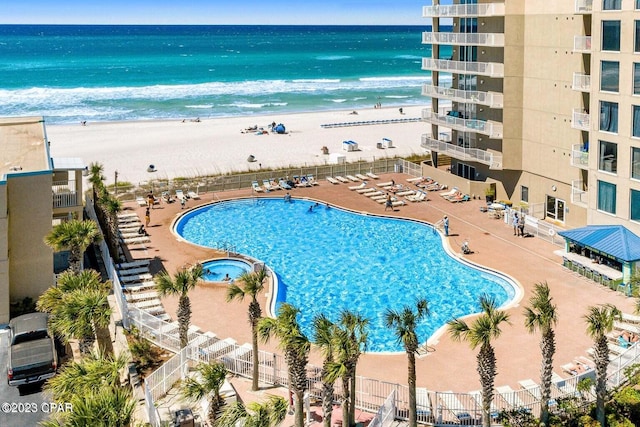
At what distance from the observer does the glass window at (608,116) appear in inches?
1236

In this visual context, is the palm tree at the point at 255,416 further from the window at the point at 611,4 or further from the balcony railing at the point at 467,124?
the balcony railing at the point at 467,124

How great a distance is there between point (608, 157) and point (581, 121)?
285cm

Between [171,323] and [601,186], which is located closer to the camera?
[171,323]

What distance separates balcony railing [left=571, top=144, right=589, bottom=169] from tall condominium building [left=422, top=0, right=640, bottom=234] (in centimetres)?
5

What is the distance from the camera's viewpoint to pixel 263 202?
147 feet

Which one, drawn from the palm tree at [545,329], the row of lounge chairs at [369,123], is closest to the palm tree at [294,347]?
the palm tree at [545,329]

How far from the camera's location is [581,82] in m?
34.1

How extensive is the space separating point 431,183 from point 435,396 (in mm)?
28765

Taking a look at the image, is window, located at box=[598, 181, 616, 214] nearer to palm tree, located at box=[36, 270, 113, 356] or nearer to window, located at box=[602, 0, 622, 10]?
window, located at box=[602, 0, 622, 10]

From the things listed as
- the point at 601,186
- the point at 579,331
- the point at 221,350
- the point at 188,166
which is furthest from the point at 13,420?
the point at 188,166

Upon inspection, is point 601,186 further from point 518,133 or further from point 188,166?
point 188,166

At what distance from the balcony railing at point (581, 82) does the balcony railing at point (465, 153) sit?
757 centimetres

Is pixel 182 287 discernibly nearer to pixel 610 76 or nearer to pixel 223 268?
pixel 223 268

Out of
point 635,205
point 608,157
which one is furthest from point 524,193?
point 635,205
